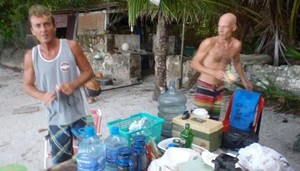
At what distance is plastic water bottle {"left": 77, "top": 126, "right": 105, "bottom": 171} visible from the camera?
5.85ft

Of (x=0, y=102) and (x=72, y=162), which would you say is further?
Answer: (x=0, y=102)

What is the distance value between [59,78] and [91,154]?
0.76m

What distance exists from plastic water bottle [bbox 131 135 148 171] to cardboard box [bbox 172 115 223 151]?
46 cm

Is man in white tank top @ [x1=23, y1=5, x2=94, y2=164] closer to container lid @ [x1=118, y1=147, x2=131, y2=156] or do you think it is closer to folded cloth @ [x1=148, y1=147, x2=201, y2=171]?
container lid @ [x1=118, y1=147, x2=131, y2=156]

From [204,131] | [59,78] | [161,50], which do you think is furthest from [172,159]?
[161,50]

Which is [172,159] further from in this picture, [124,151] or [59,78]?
[59,78]

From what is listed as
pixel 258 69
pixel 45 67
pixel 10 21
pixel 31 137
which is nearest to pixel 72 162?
pixel 45 67

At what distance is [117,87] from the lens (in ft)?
23.1

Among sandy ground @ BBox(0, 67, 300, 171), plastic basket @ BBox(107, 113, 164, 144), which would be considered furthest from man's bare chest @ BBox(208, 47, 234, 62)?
plastic basket @ BBox(107, 113, 164, 144)

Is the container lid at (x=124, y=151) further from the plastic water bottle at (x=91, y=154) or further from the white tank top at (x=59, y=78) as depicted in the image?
the white tank top at (x=59, y=78)

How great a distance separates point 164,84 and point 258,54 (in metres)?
2.10

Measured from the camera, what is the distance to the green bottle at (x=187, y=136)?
2110 mm

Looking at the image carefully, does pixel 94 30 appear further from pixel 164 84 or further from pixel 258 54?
pixel 258 54

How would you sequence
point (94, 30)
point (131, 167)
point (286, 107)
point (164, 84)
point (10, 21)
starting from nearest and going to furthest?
point (131, 167) < point (286, 107) < point (164, 84) < point (94, 30) < point (10, 21)
